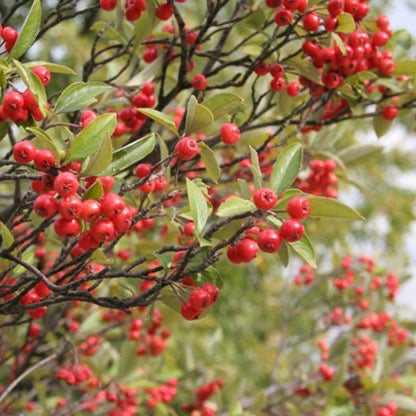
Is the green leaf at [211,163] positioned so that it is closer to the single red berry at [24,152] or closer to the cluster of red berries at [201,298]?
the cluster of red berries at [201,298]

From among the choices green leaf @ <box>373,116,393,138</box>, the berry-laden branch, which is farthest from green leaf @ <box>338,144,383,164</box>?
green leaf @ <box>373,116,393,138</box>

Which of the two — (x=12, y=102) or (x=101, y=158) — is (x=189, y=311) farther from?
(x=12, y=102)

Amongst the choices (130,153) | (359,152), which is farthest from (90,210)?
(359,152)

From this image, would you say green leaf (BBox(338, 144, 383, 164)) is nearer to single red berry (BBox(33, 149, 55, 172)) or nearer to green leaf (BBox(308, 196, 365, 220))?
green leaf (BBox(308, 196, 365, 220))

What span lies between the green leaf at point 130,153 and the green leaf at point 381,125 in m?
1.19

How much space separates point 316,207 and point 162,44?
1273 millimetres

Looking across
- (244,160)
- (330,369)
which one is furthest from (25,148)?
→ (330,369)

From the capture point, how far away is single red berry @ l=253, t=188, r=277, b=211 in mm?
1414

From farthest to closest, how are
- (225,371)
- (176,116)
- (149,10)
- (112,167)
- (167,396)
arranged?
1. (225,371)
2. (167,396)
3. (176,116)
4. (149,10)
5. (112,167)

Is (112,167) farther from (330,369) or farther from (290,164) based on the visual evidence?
(330,369)

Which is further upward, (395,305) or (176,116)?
(176,116)

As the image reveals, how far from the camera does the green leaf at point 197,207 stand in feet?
4.80

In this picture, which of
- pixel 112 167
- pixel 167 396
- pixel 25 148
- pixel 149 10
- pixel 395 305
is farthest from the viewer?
pixel 395 305

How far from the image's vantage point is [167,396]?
11.4ft
